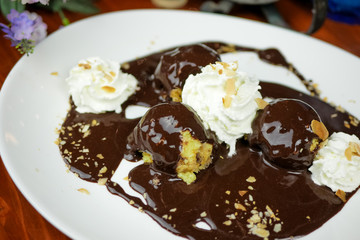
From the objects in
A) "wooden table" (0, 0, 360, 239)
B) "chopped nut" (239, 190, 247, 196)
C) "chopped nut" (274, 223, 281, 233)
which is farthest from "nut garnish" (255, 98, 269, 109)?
"wooden table" (0, 0, 360, 239)

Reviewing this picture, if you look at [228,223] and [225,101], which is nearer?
[228,223]

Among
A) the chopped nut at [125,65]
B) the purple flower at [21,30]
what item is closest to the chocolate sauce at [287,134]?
the chopped nut at [125,65]

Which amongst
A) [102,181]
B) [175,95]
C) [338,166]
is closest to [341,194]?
[338,166]

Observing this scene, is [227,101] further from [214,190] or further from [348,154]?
[348,154]

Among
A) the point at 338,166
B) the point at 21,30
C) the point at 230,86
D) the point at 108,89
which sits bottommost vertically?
the point at 338,166

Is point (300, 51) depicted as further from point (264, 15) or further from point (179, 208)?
point (179, 208)

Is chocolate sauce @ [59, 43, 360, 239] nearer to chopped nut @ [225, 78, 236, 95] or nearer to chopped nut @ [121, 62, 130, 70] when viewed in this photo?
chopped nut @ [225, 78, 236, 95]
